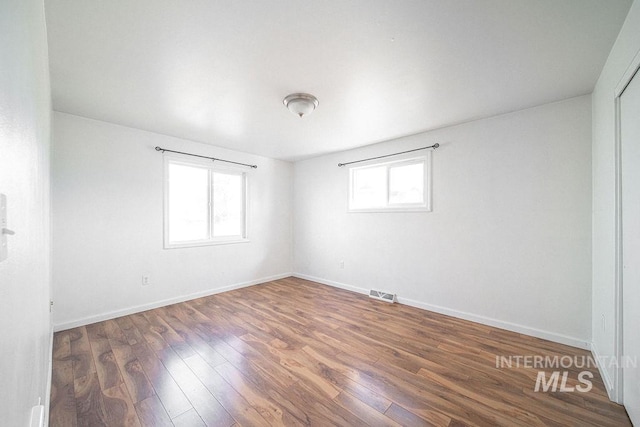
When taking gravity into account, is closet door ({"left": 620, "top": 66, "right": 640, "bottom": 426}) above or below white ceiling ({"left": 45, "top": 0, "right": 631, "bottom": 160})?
below

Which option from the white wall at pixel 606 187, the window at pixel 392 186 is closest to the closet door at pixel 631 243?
the white wall at pixel 606 187

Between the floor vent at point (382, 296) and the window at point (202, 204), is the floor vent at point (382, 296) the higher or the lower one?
the lower one

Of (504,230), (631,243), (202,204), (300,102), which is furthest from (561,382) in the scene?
(202,204)

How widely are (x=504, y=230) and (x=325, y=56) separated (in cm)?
258

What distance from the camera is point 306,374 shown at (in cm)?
195

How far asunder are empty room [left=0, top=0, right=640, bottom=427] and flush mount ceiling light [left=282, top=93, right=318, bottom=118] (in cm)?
3

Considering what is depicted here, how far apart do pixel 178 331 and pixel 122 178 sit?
1.99 metres

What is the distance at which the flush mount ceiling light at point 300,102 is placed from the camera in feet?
7.59

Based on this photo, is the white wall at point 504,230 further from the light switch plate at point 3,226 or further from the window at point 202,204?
the light switch plate at point 3,226

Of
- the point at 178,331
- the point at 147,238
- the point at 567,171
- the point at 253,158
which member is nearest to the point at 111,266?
the point at 147,238

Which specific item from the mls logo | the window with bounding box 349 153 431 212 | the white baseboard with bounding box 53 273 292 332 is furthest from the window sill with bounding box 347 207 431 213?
the white baseboard with bounding box 53 273 292 332

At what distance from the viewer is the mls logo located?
1.80 metres

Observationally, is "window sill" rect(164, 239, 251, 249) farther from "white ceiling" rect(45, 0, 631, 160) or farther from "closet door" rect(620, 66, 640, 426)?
"closet door" rect(620, 66, 640, 426)

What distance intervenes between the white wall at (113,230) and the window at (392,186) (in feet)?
7.58
